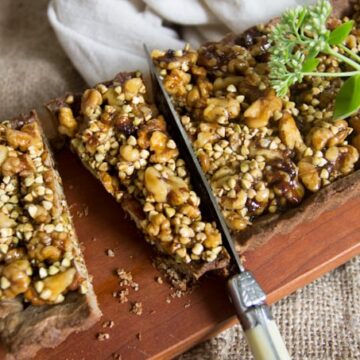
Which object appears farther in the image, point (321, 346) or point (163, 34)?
point (163, 34)

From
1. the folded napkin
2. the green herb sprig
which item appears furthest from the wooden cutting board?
the folded napkin

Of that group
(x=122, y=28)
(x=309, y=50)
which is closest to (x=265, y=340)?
(x=309, y=50)

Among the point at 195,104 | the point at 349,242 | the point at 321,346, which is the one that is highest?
the point at 195,104

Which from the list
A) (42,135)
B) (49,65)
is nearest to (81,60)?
(49,65)

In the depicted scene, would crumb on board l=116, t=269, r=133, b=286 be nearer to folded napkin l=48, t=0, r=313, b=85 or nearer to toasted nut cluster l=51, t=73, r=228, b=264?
toasted nut cluster l=51, t=73, r=228, b=264

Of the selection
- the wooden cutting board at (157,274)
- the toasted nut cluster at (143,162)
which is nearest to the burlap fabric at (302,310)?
the wooden cutting board at (157,274)

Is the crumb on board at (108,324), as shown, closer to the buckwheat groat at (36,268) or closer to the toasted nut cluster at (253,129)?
the buckwheat groat at (36,268)

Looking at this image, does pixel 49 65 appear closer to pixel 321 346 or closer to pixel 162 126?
pixel 162 126
